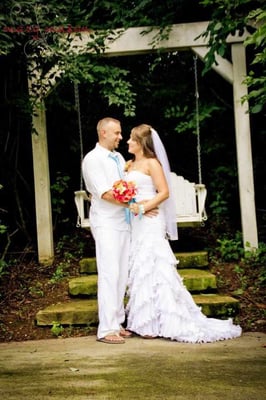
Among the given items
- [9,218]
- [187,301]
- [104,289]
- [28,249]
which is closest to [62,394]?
[104,289]

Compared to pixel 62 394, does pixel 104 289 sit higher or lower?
higher

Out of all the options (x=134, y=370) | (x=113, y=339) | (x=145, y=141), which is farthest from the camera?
(x=145, y=141)

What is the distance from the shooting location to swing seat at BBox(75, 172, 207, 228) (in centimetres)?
576

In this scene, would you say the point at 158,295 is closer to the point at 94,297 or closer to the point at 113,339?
the point at 113,339

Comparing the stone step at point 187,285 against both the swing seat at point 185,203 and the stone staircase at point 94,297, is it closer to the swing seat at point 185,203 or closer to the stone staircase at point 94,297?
the stone staircase at point 94,297

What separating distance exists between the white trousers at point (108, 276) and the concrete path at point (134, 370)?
187 mm

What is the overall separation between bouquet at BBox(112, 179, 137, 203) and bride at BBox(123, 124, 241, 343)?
0.22 m

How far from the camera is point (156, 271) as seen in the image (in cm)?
445

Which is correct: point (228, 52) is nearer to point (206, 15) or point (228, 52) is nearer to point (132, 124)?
point (206, 15)

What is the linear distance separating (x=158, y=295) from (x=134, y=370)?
1099mm

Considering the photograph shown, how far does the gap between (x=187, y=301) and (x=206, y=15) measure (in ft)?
13.7

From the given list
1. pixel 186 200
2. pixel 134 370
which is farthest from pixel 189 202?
pixel 134 370

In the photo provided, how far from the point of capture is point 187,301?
4465 millimetres

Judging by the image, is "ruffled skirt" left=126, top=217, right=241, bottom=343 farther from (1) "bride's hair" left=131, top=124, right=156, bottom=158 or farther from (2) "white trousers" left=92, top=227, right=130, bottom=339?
(1) "bride's hair" left=131, top=124, right=156, bottom=158
